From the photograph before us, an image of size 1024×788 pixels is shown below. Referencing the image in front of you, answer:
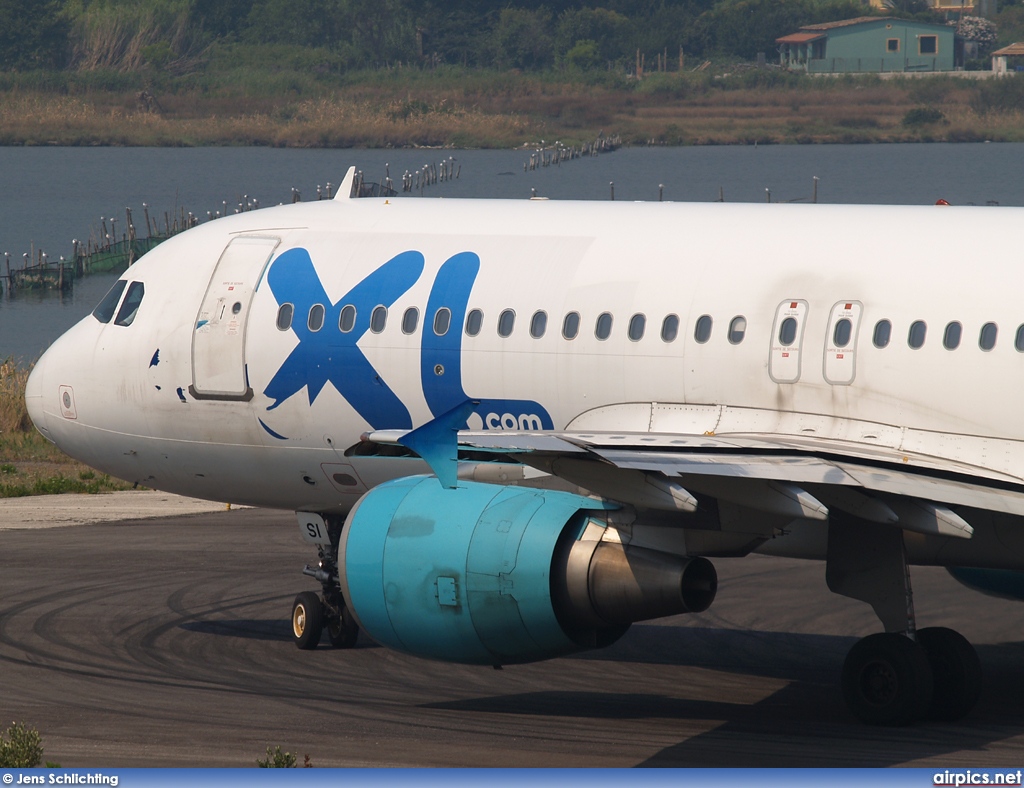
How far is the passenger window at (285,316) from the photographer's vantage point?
19.3m

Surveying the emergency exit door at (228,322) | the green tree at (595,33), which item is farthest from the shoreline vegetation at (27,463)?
the green tree at (595,33)

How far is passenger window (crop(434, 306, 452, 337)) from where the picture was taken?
60.5 ft

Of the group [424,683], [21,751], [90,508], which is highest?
[21,751]

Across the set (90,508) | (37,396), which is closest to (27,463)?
(90,508)

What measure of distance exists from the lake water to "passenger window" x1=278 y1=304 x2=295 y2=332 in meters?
67.6

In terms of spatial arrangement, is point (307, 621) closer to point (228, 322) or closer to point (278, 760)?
point (228, 322)

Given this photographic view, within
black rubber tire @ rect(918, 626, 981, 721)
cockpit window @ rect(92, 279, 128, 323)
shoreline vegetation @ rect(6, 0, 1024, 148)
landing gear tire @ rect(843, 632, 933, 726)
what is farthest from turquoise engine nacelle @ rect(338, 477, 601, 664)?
shoreline vegetation @ rect(6, 0, 1024, 148)

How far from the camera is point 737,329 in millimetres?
16969

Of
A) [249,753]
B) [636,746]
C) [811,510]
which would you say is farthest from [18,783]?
[811,510]

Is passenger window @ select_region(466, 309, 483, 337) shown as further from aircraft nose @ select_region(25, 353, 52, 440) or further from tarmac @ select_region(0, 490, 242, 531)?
tarmac @ select_region(0, 490, 242, 531)

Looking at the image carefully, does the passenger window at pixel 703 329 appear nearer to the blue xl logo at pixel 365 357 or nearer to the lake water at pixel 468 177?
the blue xl logo at pixel 365 357

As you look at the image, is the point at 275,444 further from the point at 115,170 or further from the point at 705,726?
the point at 115,170

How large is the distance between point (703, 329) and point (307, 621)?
21.2 feet

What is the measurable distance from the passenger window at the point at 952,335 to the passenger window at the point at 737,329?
199cm
